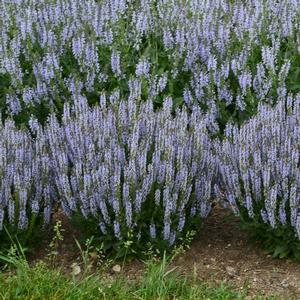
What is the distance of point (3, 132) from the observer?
4816mm

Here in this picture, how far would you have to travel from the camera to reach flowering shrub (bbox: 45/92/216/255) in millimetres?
4457

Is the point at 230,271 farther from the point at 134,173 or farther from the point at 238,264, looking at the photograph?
the point at 134,173

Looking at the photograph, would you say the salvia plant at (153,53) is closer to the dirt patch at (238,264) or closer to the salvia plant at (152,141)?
the salvia plant at (152,141)

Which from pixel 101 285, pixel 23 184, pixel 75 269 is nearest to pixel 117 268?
pixel 75 269

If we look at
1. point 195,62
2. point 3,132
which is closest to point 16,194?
point 3,132

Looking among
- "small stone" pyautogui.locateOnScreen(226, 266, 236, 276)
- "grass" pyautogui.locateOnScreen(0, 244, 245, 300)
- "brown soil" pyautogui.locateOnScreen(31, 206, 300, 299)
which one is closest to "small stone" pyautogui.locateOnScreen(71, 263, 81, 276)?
"brown soil" pyautogui.locateOnScreen(31, 206, 300, 299)

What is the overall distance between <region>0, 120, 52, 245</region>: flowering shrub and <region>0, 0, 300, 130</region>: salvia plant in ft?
3.08

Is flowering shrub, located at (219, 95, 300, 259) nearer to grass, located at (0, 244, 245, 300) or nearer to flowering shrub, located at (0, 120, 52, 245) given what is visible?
grass, located at (0, 244, 245, 300)

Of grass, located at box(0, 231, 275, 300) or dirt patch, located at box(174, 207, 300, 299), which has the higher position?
grass, located at box(0, 231, 275, 300)

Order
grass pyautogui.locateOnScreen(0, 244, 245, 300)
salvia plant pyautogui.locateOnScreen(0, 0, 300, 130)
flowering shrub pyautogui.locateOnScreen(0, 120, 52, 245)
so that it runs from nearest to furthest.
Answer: grass pyautogui.locateOnScreen(0, 244, 245, 300), flowering shrub pyautogui.locateOnScreen(0, 120, 52, 245), salvia plant pyautogui.locateOnScreen(0, 0, 300, 130)

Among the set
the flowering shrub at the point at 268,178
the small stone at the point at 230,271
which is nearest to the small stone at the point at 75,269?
the small stone at the point at 230,271

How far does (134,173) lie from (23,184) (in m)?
0.67

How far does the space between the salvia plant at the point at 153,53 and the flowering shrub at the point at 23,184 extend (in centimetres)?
94

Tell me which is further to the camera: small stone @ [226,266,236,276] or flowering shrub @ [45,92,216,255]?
small stone @ [226,266,236,276]
